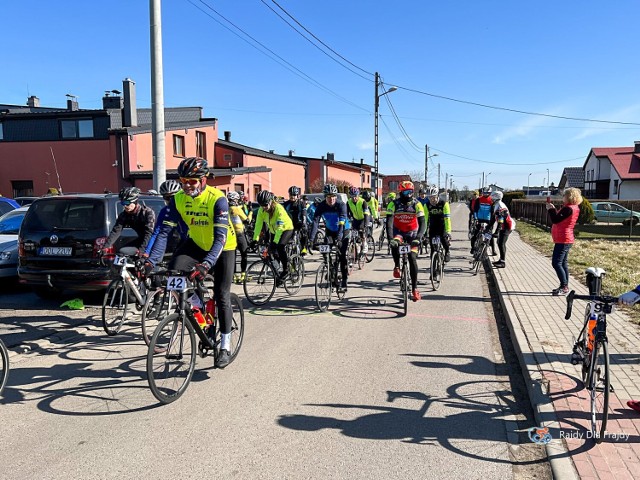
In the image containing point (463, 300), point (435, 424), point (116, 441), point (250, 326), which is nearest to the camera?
point (116, 441)

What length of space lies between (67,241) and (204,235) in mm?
3899

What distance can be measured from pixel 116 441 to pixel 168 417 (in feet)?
1.61

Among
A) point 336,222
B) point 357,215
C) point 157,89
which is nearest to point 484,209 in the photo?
point 357,215

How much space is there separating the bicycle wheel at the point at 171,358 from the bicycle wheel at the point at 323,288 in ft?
11.6

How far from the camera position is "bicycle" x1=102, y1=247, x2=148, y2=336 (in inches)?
253

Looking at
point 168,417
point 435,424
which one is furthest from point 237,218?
point 435,424

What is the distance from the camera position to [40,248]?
7.65m

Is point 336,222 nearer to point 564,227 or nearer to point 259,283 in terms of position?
point 259,283

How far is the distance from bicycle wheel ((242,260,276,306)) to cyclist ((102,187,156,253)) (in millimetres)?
2072

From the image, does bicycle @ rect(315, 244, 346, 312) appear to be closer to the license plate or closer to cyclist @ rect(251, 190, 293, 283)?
cyclist @ rect(251, 190, 293, 283)

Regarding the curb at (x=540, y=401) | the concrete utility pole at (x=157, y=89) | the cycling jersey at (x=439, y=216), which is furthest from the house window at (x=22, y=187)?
the curb at (x=540, y=401)

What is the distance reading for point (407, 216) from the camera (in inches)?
324

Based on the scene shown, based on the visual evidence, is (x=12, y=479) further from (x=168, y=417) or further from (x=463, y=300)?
(x=463, y=300)

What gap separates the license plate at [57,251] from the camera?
24.7ft
